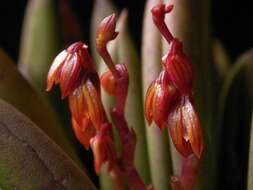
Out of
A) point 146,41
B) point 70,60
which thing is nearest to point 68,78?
point 70,60

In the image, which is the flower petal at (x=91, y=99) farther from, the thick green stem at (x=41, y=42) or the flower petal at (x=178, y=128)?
the thick green stem at (x=41, y=42)

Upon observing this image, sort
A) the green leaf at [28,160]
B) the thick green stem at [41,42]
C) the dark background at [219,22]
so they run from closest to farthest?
the green leaf at [28,160], the thick green stem at [41,42], the dark background at [219,22]

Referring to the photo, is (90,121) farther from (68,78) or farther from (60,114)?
(60,114)

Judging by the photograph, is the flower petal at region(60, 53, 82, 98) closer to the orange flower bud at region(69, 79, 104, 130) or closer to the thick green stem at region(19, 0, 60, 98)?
the orange flower bud at region(69, 79, 104, 130)

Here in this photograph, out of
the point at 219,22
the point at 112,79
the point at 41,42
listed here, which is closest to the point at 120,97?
the point at 112,79

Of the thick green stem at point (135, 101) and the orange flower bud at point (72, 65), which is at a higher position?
the orange flower bud at point (72, 65)

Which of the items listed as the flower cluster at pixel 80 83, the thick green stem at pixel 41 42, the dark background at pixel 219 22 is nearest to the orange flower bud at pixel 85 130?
the flower cluster at pixel 80 83
